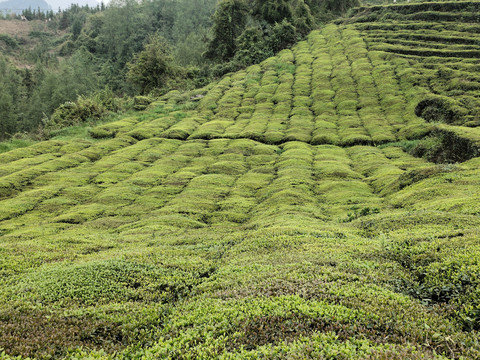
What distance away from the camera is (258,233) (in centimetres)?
1389

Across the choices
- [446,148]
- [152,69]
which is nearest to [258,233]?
[446,148]

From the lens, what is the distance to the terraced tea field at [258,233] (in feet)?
21.7

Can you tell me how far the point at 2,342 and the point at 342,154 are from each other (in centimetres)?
3301

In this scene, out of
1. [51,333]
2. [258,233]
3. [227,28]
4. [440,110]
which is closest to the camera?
[51,333]

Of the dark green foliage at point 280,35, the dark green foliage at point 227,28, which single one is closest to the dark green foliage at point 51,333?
the dark green foliage at point 227,28

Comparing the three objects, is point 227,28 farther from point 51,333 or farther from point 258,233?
point 51,333

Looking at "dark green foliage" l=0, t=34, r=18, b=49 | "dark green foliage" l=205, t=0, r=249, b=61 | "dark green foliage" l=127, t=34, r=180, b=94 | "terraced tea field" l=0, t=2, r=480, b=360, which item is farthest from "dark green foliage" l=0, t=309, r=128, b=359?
"dark green foliage" l=0, t=34, r=18, b=49

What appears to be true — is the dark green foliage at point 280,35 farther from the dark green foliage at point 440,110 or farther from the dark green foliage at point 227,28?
the dark green foliage at point 440,110

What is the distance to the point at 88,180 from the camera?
2842 cm

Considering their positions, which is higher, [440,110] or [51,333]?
[440,110]

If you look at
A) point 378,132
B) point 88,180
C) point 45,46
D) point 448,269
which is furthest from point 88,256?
point 45,46

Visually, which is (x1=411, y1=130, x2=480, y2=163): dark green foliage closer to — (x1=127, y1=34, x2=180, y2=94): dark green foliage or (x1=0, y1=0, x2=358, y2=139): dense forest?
(x1=0, y1=0, x2=358, y2=139): dense forest

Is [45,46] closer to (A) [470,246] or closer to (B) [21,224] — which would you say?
(B) [21,224]

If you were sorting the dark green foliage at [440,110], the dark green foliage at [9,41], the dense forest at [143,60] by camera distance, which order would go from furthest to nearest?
the dark green foliage at [9,41] < the dense forest at [143,60] < the dark green foliage at [440,110]
